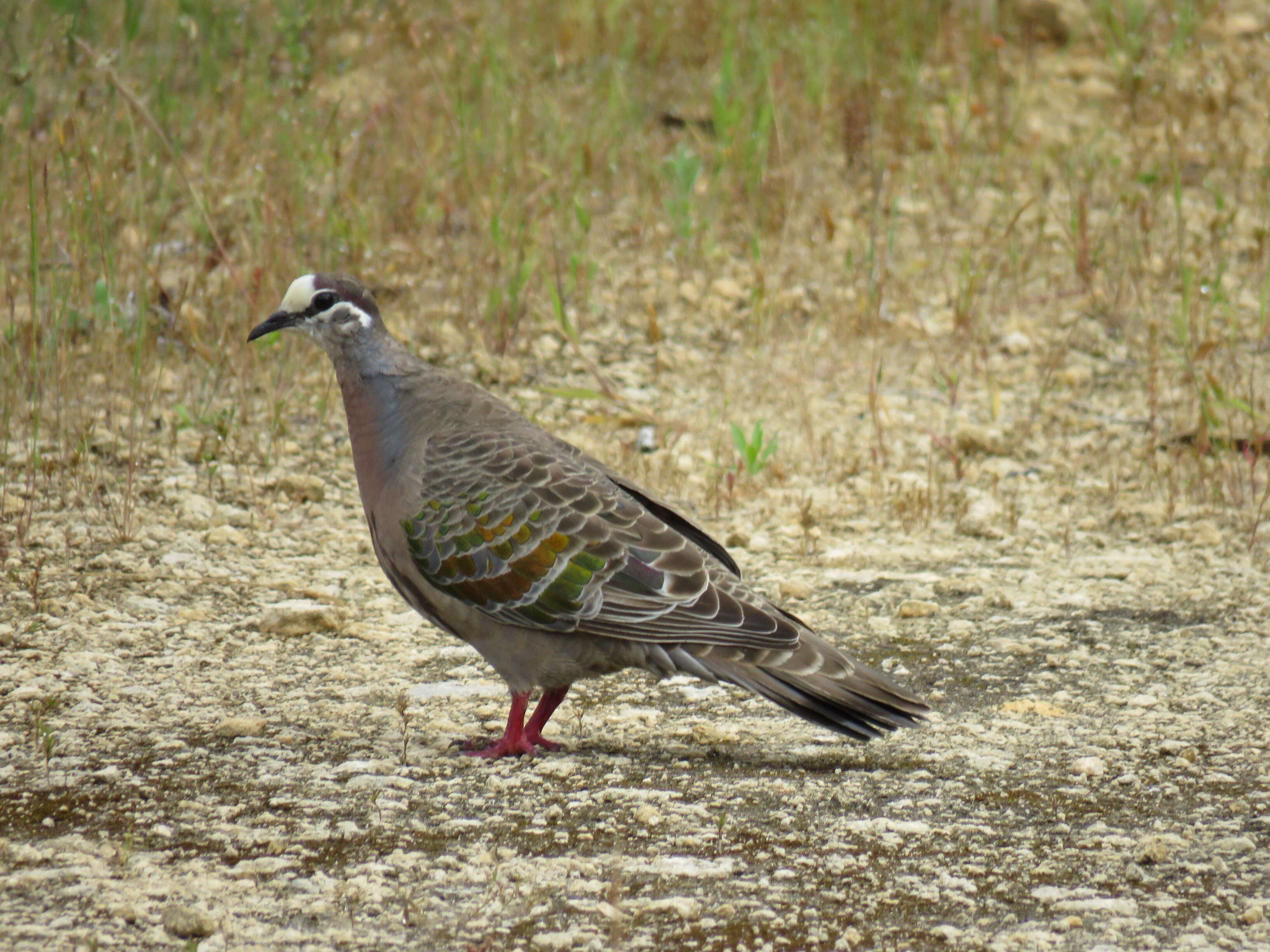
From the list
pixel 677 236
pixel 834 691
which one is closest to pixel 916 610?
pixel 834 691

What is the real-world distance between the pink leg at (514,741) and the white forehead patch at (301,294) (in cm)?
138

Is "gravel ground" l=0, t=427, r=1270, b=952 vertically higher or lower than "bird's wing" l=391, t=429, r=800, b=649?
lower

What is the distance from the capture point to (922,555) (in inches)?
205

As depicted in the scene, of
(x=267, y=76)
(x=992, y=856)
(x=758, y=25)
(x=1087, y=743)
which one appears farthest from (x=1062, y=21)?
(x=992, y=856)

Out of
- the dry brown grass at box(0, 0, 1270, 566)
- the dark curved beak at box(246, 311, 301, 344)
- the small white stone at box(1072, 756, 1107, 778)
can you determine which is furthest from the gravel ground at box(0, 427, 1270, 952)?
the dark curved beak at box(246, 311, 301, 344)

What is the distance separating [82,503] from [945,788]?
10.9ft

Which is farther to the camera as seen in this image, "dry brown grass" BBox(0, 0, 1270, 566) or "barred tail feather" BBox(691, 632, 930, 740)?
"dry brown grass" BBox(0, 0, 1270, 566)

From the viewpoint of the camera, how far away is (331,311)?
4172 millimetres

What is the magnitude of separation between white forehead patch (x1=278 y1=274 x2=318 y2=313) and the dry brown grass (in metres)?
1.08

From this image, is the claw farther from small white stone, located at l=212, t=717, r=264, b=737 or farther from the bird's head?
the bird's head

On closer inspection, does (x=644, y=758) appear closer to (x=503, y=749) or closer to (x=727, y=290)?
(x=503, y=749)

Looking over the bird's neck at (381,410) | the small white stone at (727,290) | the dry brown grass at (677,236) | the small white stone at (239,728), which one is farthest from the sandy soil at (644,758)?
the small white stone at (727,290)

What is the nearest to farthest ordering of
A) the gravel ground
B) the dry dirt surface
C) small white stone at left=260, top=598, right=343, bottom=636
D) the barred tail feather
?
the gravel ground, the dry dirt surface, the barred tail feather, small white stone at left=260, top=598, right=343, bottom=636

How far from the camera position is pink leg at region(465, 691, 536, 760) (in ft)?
12.0
